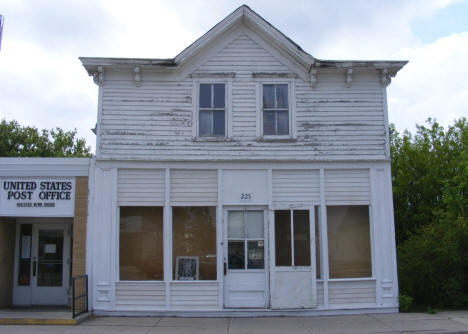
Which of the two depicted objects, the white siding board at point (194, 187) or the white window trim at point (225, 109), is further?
the white window trim at point (225, 109)

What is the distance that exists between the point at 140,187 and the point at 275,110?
3.83 metres

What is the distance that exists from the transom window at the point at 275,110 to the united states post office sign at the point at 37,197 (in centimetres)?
498

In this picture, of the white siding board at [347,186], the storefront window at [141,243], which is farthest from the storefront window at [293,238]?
the storefront window at [141,243]

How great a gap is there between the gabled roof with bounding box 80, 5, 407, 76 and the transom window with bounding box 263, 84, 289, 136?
87 cm

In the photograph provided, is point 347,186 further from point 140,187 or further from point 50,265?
point 50,265

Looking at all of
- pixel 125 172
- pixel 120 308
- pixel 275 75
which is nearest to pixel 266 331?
pixel 120 308

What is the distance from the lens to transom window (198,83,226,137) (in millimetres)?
10828

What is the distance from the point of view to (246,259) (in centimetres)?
1039

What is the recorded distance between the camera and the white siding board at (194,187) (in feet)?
34.7

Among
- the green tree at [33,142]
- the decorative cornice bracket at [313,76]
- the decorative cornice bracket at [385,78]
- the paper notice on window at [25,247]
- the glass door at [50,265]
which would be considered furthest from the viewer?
the green tree at [33,142]

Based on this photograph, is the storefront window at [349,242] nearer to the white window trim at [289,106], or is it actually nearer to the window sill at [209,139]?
the white window trim at [289,106]

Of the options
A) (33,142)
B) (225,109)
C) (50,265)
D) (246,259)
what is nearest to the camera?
(246,259)

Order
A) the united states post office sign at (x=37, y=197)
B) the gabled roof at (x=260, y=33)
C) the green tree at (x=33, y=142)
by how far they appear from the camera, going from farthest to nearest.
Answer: the green tree at (x=33, y=142) < the gabled roof at (x=260, y=33) < the united states post office sign at (x=37, y=197)

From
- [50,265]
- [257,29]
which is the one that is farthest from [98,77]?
[50,265]
